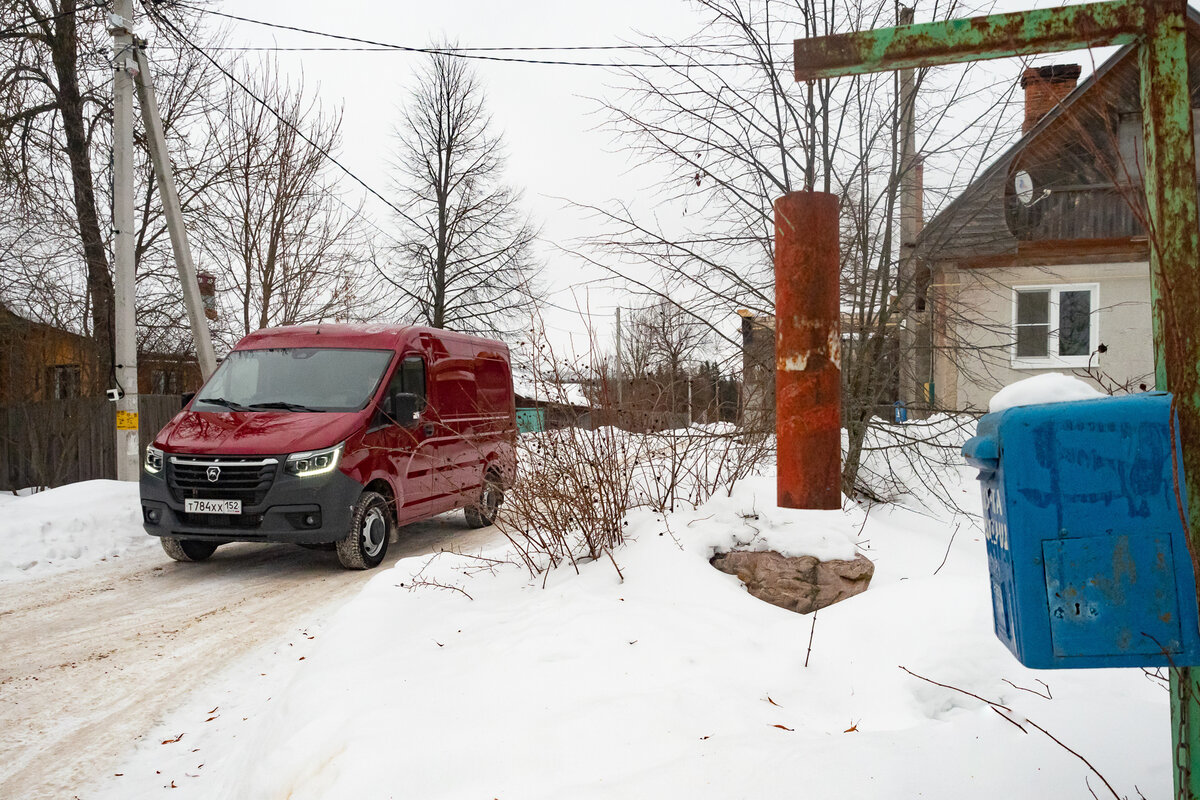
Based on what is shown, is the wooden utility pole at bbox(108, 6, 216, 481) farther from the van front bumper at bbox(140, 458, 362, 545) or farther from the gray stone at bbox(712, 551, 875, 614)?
the gray stone at bbox(712, 551, 875, 614)

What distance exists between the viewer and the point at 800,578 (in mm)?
4102

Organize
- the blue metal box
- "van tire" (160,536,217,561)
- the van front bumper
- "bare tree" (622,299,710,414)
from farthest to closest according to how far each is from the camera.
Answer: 1. "van tire" (160,536,217,561)
2. the van front bumper
3. "bare tree" (622,299,710,414)
4. the blue metal box

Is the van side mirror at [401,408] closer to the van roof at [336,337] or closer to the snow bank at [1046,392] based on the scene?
the van roof at [336,337]

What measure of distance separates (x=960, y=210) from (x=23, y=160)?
47.4 feet

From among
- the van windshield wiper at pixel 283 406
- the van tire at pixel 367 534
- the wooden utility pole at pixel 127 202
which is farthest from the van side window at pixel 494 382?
the wooden utility pole at pixel 127 202

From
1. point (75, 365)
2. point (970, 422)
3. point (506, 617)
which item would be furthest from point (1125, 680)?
point (75, 365)

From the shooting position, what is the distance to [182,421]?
24.4 ft

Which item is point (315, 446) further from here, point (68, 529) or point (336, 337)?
point (68, 529)

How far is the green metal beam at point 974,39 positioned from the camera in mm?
1906

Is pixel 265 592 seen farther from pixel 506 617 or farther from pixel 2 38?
pixel 2 38

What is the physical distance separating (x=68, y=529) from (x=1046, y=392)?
31.3ft

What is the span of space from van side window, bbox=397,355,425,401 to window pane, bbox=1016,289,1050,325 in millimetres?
13216

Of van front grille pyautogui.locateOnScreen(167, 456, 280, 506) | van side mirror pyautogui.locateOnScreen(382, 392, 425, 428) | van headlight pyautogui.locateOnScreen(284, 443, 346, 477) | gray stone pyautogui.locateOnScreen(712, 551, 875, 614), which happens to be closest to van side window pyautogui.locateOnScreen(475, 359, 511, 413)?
van side mirror pyautogui.locateOnScreen(382, 392, 425, 428)

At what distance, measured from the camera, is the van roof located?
797 cm
